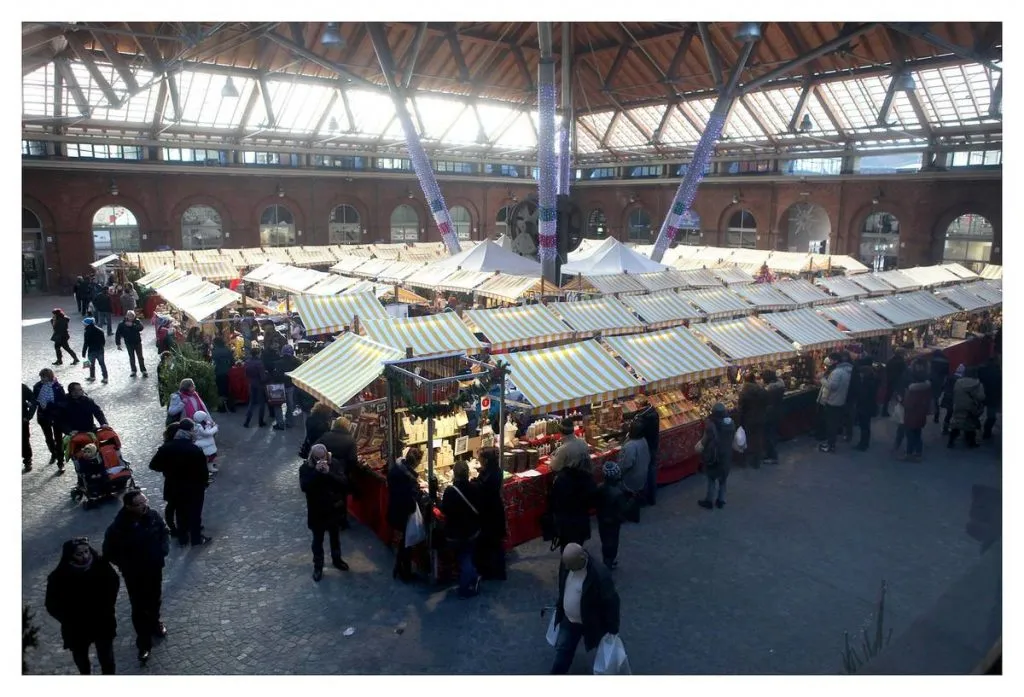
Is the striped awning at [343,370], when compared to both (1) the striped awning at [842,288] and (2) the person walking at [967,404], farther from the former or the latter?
(1) the striped awning at [842,288]

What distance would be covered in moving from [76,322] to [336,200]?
14.1 metres

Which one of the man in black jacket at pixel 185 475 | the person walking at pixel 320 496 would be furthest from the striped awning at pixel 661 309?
the man in black jacket at pixel 185 475

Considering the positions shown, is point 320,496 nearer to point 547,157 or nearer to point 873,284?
point 547,157

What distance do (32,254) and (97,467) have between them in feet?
69.0

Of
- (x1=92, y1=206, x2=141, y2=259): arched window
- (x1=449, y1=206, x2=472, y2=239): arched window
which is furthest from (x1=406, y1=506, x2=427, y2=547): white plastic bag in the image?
(x1=449, y1=206, x2=472, y2=239): arched window

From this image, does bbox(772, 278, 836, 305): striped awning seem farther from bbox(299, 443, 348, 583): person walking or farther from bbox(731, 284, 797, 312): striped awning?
bbox(299, 443, 348, 583): person walking

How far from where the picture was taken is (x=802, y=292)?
14828 mm

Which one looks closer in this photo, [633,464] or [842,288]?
[633,464]

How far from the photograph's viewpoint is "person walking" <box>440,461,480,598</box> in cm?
568

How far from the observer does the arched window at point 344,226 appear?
31016 millimetres

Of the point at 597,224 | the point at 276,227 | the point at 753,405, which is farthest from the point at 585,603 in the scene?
the point at 597,224

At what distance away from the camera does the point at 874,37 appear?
18.7m

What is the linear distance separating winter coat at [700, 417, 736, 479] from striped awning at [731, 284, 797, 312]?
6906 millimetres

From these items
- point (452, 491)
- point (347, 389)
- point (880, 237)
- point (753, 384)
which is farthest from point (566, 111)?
point (880, 237)
